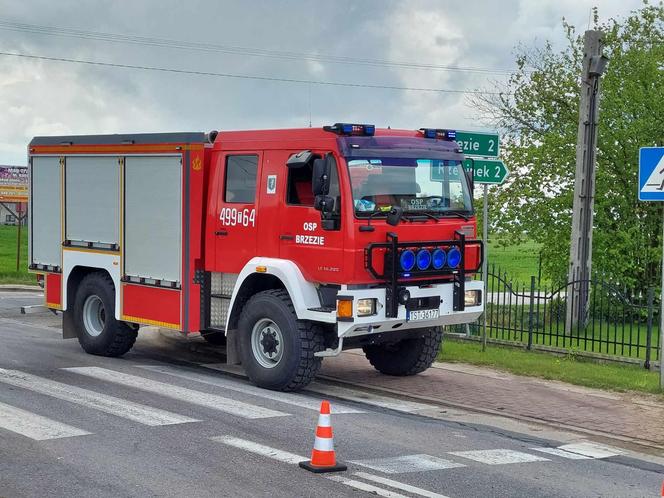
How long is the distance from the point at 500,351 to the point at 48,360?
6.55 metres

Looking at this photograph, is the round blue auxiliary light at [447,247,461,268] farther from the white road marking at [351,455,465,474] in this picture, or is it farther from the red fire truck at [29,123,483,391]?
the white road marking at [351,455,465,474]

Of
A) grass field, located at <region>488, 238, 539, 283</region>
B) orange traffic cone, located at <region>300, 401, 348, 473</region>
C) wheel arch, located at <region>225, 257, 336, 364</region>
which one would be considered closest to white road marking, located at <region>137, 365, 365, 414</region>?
wheel arch, located at <region>225, 257, 336, 364</region>

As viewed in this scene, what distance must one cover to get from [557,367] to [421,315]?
123 inches

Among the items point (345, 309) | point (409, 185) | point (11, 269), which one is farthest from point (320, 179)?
point (11, 269)

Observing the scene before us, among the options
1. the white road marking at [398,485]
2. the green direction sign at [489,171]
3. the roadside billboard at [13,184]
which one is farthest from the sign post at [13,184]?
the white road marking at [398,485]

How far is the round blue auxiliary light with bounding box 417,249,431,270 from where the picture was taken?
1084 centimetres

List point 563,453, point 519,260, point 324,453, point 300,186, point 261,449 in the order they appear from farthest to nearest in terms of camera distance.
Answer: point 519,260
point 300,186
point 563,453
point 261,449
point 324,453

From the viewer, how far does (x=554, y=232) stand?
980 inches

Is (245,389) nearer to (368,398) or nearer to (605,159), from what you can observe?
(368,398)

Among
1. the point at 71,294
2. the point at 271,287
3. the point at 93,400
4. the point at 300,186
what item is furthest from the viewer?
the point at 71,294

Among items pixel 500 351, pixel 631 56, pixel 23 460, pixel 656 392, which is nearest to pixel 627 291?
pixel 631 56

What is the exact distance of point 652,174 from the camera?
1125 centimetres

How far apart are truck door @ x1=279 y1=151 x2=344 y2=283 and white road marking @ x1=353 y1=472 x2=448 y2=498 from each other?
3.36 m

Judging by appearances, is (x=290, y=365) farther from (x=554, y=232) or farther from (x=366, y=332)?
(x=554, y=232)
